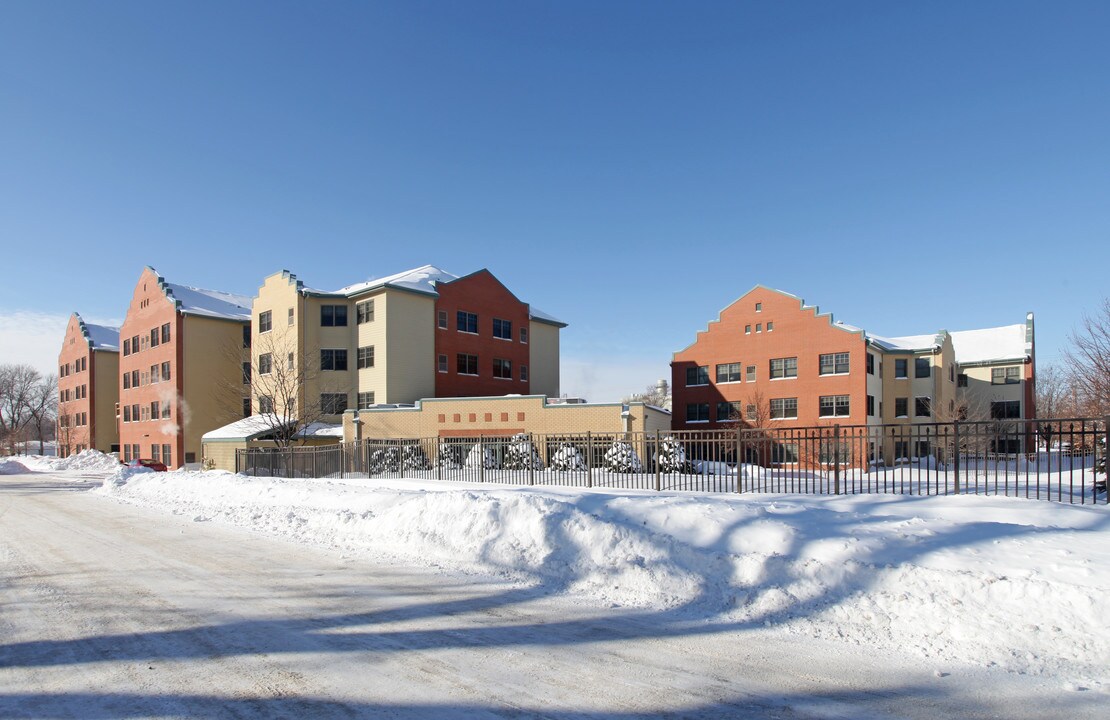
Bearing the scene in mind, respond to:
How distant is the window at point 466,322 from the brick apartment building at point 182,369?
52.8ft

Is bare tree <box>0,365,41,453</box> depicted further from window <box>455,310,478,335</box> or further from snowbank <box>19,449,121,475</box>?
window <box>455,310,478,335</box>

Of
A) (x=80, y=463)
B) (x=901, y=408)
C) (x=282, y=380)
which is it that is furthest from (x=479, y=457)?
(x=80, y=463)

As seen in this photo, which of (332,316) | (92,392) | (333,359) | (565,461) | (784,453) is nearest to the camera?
(784,453)

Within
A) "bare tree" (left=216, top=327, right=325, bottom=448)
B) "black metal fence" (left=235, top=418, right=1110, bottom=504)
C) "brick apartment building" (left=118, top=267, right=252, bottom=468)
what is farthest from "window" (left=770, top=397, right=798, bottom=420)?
"brick apartment building" (left=118, top=267, right=252, bottom=468)

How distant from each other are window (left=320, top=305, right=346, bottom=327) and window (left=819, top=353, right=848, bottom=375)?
3244 centimetres

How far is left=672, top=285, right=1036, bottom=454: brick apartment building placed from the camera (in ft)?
146

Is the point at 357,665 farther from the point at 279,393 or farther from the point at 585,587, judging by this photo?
the point at 279,393

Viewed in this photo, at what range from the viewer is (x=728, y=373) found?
161 feet

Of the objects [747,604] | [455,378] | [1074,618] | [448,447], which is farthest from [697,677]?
[455,378]

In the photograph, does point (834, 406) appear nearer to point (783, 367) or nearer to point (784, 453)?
point (783, 367)

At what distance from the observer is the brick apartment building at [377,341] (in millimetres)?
38781

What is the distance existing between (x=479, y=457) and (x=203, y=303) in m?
39.3

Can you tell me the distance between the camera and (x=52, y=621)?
671 centimetres

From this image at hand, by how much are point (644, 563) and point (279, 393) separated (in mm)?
35808
